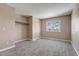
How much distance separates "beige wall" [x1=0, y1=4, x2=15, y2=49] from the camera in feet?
11.8

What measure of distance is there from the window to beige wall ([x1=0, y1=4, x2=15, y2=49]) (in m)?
4.74

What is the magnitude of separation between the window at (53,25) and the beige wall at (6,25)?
4.74 metres

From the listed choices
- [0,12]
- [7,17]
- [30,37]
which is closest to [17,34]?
[30,37]

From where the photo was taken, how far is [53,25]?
7840mm

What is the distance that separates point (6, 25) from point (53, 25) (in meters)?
5.25

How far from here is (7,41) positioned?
3896 mm

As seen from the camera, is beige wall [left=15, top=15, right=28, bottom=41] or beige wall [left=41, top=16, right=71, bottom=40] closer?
beige wall [left=15, top=15, right=28, bottom=41]

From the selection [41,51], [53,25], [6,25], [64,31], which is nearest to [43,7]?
[6,25]

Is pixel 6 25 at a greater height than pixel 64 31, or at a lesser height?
greater

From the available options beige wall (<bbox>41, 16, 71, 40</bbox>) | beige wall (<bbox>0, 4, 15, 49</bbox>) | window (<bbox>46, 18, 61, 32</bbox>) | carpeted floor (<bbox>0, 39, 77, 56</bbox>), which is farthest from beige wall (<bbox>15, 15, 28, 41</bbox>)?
beige wall (<bbox>41, 16, 71, 40</bbox>)

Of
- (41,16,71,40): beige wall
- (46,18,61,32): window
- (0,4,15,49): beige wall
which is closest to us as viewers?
(0,4,15,49): beige wall

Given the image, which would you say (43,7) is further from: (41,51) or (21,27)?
(21,27)

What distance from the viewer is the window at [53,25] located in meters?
7.40

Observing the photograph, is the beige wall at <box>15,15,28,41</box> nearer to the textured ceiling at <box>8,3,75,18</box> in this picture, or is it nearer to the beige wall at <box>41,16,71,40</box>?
the textured ceiling at <box>8,3,75,18</box>
